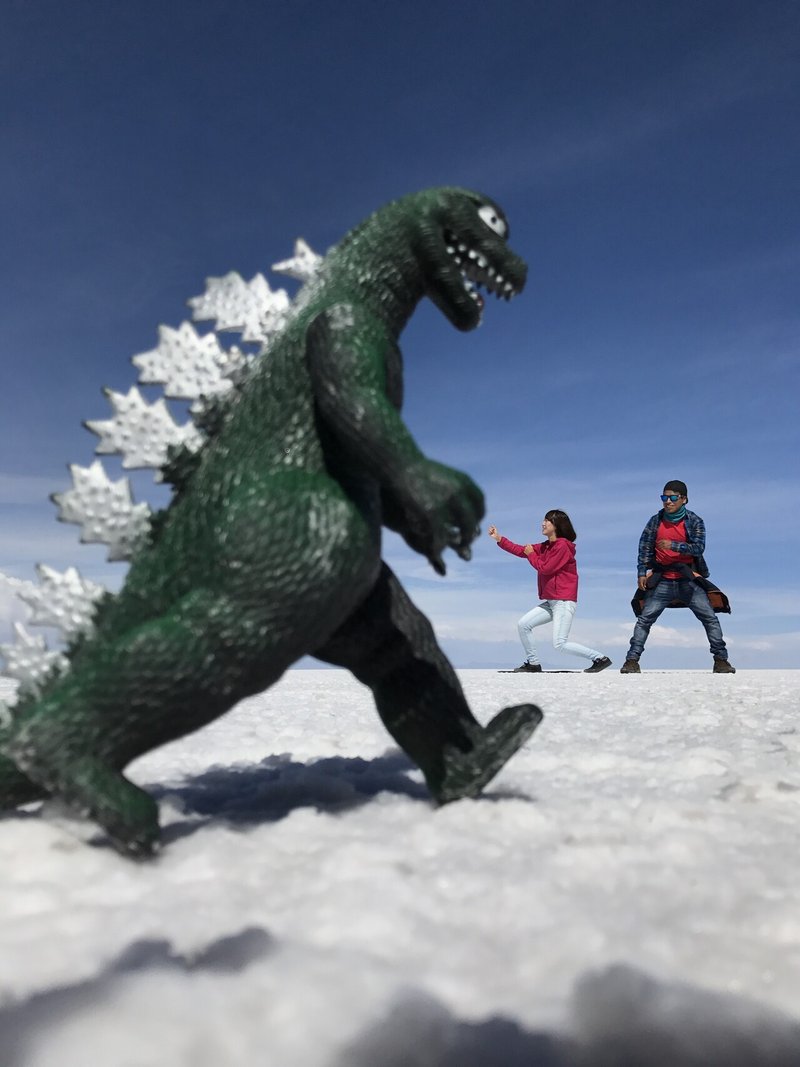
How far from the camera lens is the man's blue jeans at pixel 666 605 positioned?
780cm

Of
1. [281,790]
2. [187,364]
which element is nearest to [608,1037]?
[281,790]

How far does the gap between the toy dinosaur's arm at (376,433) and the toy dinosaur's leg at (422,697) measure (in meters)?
0.29

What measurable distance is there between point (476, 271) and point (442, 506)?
819mm

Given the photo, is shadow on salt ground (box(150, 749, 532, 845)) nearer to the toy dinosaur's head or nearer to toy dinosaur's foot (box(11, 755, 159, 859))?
toy dinosaur's foot (box(11, 755, 159, 859))

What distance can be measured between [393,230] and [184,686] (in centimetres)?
130

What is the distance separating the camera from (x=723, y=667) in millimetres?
7910

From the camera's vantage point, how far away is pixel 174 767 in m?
2.97

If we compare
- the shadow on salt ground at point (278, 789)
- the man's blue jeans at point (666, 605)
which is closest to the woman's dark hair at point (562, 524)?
the man's blue jeans at point (666, 605)

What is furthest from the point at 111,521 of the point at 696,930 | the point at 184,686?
the point at 696,930

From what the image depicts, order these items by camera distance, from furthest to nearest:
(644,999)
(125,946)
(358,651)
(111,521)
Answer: (358,651)
(111,521)
(125,946)
(644,999)

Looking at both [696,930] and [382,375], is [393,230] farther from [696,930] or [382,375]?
[696,930]

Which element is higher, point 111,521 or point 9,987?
point 111,521

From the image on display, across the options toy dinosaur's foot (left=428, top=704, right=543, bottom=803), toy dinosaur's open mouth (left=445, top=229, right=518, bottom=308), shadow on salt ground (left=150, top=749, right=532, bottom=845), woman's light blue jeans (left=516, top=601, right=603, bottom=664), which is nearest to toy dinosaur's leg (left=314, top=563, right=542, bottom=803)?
toy dinosaur's foot (left=428, top=704, right=543, bottom=803)

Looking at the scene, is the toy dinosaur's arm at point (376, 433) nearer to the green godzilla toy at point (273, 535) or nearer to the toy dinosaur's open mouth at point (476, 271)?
the green godzilla toy at point (273, 535)
